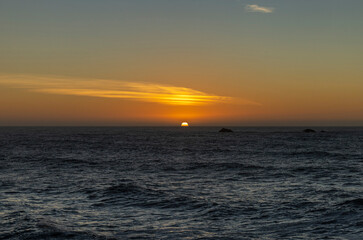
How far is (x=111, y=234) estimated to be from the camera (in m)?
14.5

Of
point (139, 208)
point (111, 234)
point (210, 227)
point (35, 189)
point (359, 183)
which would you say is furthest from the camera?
point (359, 183)

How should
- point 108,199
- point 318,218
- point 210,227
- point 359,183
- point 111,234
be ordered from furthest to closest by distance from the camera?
point 359,183, point 108,199, point 318,218, point 210,227, point 111,234

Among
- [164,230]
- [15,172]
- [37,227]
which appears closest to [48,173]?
Answer: [15,172]

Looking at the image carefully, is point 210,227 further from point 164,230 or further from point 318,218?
point 318,218

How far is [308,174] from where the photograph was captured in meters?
33.7

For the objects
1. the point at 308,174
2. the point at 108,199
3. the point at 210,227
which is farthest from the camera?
the point at 308,174

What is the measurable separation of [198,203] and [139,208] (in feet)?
10.7

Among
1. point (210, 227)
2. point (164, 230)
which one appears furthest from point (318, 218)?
point (164, 230)

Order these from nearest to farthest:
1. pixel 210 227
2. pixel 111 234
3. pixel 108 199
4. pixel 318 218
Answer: pixel 111 234 < pixel 210 227 < pixel 318 218 < pixel 108 199

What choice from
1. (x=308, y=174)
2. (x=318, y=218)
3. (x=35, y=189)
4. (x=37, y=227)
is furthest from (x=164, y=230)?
(x=308, y=174)

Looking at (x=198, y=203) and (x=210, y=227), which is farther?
(x=198, y=203)

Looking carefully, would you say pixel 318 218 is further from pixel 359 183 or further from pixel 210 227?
pixel 359 183

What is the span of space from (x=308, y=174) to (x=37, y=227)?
25.4 meters

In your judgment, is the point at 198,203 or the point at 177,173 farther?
the point at 177,173
